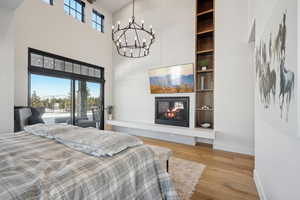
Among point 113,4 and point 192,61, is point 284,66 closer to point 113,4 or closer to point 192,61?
point 192,61

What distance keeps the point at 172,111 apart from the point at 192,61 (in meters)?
1.48

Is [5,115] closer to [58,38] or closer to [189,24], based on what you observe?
[58,38]

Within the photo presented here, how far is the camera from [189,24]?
3.75m

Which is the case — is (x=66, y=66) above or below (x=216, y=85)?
above

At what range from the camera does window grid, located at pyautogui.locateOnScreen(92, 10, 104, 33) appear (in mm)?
4906

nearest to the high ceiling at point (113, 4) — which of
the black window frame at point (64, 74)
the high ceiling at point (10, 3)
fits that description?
the black window frame at point (64, 74)

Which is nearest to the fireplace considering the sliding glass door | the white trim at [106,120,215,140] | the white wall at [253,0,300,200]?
the white trim at [106,120,215,140]

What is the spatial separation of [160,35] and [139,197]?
420cm

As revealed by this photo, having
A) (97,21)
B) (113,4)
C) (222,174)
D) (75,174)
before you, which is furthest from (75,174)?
(113,4)

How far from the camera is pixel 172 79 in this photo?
156 inches

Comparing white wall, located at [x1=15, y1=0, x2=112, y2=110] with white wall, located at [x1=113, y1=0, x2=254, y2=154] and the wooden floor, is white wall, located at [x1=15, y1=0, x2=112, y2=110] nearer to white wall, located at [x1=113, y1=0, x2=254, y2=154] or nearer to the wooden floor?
white wall, located at [x1=113, y1=0, x2=254, y2=154]

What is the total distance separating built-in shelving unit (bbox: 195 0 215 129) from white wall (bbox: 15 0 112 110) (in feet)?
10.8

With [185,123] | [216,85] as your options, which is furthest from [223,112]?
[185,123]

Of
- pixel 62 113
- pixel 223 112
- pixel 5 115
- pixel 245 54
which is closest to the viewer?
pixel 5 115
